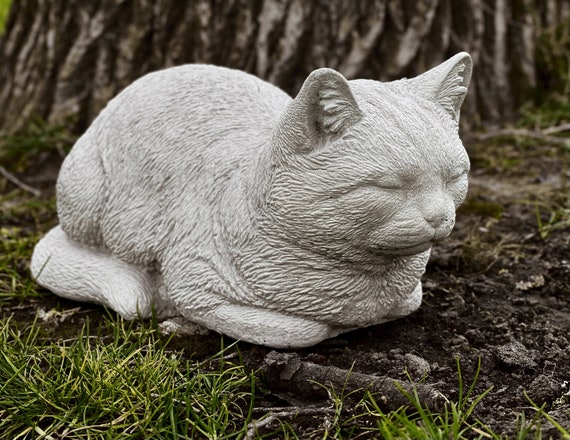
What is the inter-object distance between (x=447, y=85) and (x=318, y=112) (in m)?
0.42

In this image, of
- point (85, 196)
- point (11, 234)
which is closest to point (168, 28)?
point (11, 234)

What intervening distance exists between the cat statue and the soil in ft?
0.31

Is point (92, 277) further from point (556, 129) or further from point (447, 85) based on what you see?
point (556, 129)

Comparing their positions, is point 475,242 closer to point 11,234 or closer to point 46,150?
point 11,234

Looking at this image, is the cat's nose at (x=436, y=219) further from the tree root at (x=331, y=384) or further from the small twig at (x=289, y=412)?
the small twig at (x=289, y=412)

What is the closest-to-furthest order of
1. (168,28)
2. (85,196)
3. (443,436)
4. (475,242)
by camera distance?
(443,436) → (85,196) → (475,242) → (168,28)

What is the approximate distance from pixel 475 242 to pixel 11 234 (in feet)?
6.74

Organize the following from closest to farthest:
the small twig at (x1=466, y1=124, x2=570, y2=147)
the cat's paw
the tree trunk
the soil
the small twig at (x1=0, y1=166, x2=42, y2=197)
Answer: the soil → the cat's paw → the small twig at (x1=0, y1=166, x2=42, y2=197) → the tree trunk → the small twig at (x1=466, y1=124, x2=570, y2=147)

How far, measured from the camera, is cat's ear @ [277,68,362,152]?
2.23m

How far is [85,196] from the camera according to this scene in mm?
3016

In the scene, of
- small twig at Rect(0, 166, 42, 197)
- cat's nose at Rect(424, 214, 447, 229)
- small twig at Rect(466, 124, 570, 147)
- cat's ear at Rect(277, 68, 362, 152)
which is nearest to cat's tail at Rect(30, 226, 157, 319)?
cat's ear at Rect(277, 68, 362, 152)

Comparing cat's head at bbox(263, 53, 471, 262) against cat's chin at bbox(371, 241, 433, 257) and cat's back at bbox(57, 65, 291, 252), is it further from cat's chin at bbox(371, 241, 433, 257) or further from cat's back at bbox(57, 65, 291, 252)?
cat's back at bbox(57, 65, 291, 252)

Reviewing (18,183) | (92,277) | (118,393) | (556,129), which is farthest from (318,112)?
(556,129)

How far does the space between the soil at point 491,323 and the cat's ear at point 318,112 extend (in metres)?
0.72
